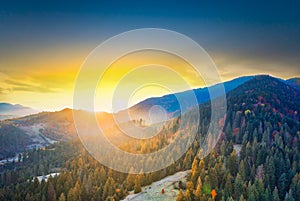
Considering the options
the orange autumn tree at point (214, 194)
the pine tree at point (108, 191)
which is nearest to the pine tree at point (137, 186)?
the pine tree at point (108, 191)

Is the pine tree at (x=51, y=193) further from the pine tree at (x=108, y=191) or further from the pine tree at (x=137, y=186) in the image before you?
the pine tree at (x=137, y=186)

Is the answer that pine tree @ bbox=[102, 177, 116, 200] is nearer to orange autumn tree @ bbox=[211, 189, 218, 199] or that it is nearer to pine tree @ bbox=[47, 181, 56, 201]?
pine tree @ bbox=[47, 181, 56, 201]

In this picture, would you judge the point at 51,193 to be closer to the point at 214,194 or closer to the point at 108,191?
the point at 108,191

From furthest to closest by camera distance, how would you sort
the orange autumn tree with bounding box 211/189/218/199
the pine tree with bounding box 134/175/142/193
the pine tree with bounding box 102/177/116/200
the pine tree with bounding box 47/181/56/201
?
1. the pine tree with bounding box 47/181/56/201
2. the pine tree with bounding box 134/175/142/193
3. the pine tree with bounding box 102/177/116/200
4. the orange autumn tree with bounding box 211/189/218/199

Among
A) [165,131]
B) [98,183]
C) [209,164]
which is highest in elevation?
[165,131]

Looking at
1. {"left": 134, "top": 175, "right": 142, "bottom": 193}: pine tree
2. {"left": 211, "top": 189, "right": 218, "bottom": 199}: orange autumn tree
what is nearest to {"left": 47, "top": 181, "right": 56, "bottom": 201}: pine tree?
{"left": 134, "top": 175, "right": 142, "bottom": 193}: pine tree

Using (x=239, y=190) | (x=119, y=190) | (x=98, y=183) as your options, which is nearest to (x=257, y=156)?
(x=239, y=190)

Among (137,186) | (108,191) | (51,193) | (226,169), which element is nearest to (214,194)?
(226,169)

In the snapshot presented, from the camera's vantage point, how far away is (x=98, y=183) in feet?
408

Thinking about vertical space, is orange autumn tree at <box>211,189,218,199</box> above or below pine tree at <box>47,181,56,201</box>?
above

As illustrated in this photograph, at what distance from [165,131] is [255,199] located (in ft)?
345

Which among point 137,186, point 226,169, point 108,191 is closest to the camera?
point 226,169

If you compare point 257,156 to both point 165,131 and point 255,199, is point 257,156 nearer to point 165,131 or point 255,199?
point 255,199

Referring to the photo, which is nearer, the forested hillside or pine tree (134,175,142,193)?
the forested hillside
